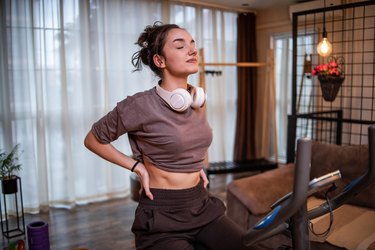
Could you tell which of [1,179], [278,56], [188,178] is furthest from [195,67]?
[278,56]

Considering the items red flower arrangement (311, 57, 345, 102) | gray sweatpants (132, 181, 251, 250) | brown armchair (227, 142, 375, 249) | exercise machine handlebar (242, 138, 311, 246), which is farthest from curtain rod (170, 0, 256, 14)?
exercise machine handlebar (242, 138, 311, 246)

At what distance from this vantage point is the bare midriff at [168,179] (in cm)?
139

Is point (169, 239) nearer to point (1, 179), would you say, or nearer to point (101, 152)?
point (101, 152)

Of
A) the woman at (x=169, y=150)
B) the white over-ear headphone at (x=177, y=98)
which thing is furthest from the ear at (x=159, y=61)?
the white over-ear headphone at (x=177, y=98)

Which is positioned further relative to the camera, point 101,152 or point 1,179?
point 1,179

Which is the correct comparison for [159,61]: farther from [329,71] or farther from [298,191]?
[329,71]

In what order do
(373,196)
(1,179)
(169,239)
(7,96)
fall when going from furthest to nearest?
(7,96) < (1,179) < (373,196) < (169,239)

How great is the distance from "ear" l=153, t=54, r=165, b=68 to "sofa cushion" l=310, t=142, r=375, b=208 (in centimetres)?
180

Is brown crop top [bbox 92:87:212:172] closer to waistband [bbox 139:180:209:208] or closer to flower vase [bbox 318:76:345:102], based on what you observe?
waistband [bbox 139:180:209:208]

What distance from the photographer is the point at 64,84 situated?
374 cm

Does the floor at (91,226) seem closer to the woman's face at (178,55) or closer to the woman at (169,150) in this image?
the woman at (169,150)

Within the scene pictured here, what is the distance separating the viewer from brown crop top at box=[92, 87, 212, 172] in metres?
1.36

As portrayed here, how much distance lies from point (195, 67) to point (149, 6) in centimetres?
311

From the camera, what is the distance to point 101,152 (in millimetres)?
1463
